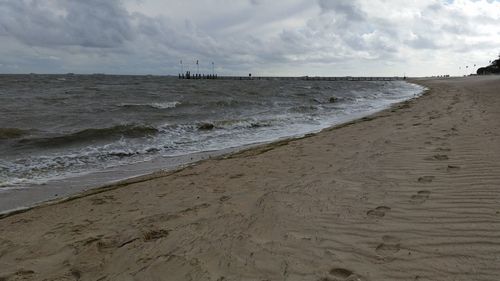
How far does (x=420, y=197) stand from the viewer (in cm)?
480

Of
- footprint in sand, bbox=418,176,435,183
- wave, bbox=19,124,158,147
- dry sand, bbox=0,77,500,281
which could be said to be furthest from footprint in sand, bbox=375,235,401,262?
wave, bbox=19,124,158,147

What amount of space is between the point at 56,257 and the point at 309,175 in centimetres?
393

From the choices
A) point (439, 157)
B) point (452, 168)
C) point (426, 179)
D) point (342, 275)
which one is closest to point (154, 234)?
point (342, 275)

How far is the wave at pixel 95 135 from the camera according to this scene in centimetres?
1210

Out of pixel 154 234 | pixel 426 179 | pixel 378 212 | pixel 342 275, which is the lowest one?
pixel 154 234

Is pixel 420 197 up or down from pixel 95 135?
up

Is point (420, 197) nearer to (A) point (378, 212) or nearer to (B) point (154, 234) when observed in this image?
(A) point (378, 212)

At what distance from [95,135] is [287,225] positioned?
35.5 ft

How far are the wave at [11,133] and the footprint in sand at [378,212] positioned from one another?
1274 cm

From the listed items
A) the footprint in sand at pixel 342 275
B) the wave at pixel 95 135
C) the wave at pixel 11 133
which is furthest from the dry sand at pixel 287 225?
the wave at pixel 11 133

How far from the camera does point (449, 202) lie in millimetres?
4551

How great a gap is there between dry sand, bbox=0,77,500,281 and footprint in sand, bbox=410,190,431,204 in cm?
1

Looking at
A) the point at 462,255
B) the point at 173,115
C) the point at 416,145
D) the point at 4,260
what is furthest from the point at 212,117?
the point at 462,255

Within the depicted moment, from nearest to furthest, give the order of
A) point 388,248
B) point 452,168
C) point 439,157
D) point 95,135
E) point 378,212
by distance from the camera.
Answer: point 388,248 → point 378,212 → point 452,168 → point 439,157 → point 95,135
